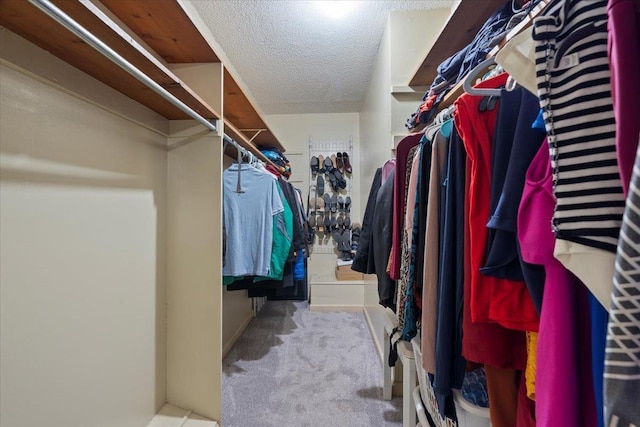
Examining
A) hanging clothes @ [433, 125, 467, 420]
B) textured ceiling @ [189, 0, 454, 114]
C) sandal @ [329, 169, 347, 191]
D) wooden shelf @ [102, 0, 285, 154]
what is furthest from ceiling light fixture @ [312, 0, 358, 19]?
sandal @ [329, 169, 347, 191]

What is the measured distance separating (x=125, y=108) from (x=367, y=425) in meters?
1.87

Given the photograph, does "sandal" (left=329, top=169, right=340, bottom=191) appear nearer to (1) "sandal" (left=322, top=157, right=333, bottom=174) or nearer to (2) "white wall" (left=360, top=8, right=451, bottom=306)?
(1) "sandal" (left=322, top=157, right=333, bottom=174)

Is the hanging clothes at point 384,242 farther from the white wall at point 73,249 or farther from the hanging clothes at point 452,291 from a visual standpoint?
the white wall at point 73,249

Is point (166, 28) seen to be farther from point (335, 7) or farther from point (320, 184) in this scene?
point (320, 184)

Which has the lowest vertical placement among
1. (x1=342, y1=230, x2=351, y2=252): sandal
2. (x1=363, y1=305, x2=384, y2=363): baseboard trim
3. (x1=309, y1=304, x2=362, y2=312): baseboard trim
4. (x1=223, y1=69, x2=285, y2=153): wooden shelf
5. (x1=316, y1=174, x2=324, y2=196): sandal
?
(x1=309, y1=304, x2=362, y2=312): baseboard trim

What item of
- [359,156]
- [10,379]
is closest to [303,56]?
[359,156]

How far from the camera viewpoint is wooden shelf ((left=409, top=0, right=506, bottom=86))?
40.4 inches

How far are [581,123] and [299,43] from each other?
7.08ft

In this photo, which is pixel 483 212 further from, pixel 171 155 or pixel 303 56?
pixel 303 56

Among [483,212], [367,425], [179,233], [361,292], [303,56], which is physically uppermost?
[303,56]

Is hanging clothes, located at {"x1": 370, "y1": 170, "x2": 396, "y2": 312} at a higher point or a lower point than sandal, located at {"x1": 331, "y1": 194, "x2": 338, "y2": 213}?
lower

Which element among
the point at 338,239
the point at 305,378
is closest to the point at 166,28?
the point at 305,378

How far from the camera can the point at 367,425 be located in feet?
4.64

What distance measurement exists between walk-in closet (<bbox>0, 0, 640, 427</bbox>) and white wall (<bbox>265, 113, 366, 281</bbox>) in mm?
1420
